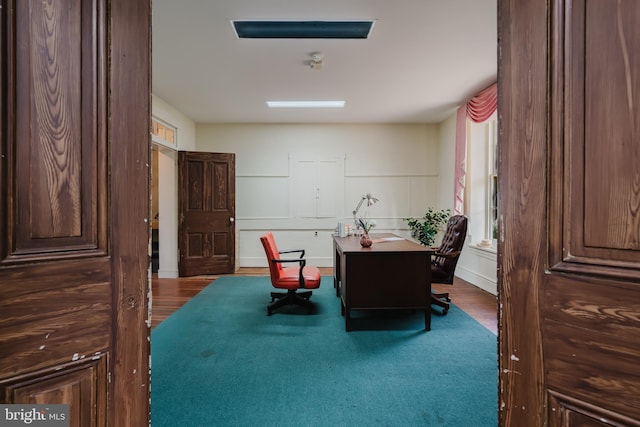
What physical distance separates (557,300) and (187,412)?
198 cm

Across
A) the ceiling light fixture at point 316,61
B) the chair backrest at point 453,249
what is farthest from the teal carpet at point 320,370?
the ceiling light fixture at point 316,61

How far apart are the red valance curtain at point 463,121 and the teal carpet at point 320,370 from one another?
2.21 m

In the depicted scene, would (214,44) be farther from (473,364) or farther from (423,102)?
(473,364)

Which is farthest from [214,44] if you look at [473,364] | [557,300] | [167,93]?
[473,364]

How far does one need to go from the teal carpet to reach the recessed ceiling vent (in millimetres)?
2784

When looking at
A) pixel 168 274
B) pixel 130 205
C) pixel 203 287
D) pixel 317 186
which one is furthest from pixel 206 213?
pixel 130 205

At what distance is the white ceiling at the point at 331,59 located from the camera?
256cm

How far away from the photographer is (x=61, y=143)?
2.75 feet

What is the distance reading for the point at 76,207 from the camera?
0.87 metres

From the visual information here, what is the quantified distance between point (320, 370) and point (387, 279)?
1103mm

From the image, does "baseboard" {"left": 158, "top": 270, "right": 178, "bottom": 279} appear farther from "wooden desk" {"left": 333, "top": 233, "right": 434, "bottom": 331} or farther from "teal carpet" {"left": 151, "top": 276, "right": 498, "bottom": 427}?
"wooden desk" {"left": 333, "top": 233, "right": 434, "bottom": 331}

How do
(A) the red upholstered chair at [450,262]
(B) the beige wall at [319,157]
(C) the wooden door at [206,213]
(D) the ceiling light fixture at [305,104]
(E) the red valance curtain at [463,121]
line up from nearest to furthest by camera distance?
(A) the red upholstered chair at [450,262] < (E) the red valance curtain at [463,121] < (D) the ceiling light fixture at [305,104] < (C) the wooden door at [206,213] < (B) the beige wall at [319,157]

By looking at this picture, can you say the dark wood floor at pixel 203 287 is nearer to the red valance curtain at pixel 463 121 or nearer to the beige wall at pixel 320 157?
the beige wall at pixel 320 157

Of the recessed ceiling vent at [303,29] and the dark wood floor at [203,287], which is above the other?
the recessed ceiling vent at [303,29]
